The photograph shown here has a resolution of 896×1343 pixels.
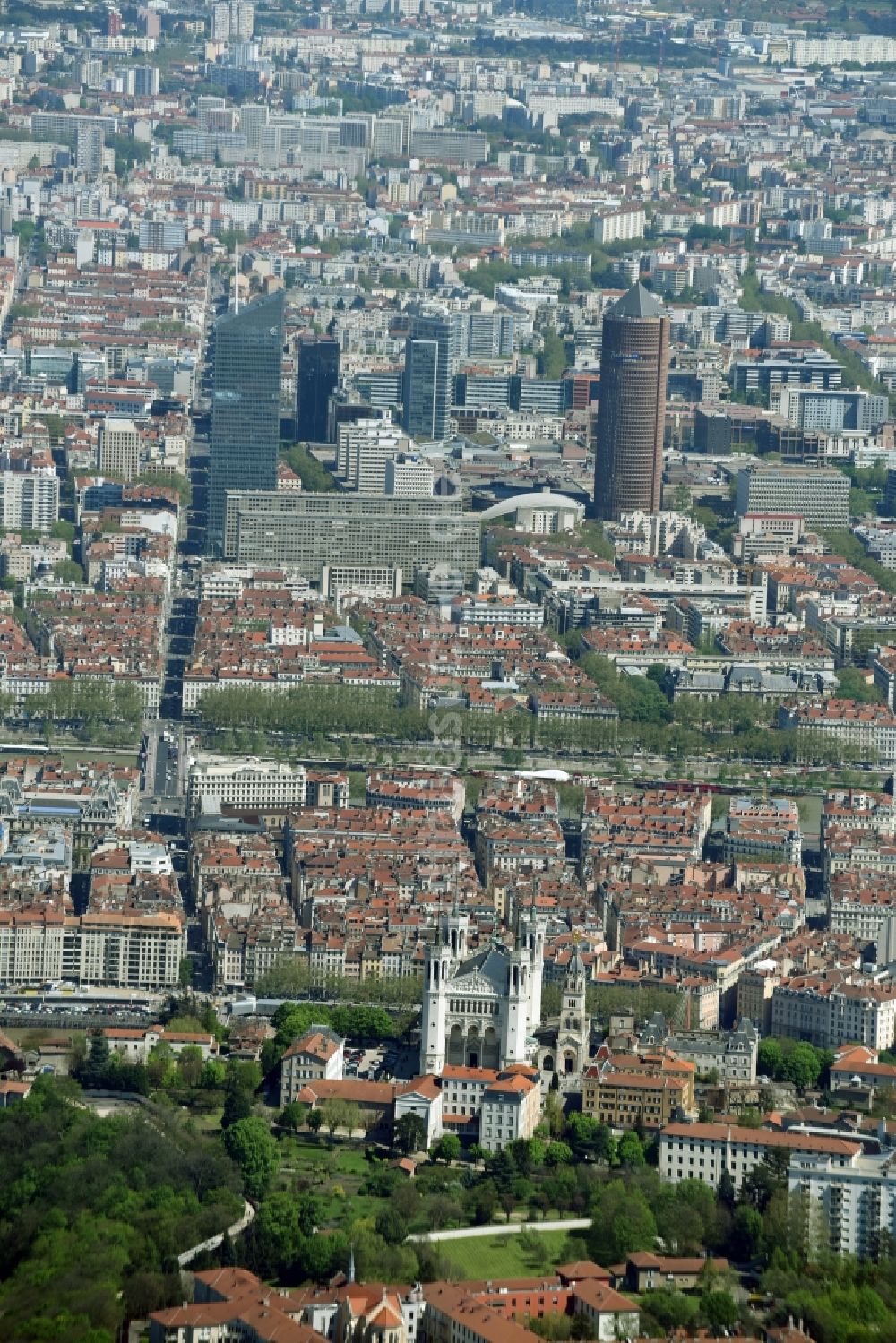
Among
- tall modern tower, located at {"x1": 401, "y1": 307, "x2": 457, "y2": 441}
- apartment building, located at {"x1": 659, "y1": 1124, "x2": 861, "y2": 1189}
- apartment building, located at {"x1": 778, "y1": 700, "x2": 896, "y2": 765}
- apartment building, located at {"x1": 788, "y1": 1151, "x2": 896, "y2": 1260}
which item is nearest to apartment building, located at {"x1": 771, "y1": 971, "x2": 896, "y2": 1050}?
apartment building, located at {"x1": 659, "y1": 1124, "x2": 861, "y2": 1189}

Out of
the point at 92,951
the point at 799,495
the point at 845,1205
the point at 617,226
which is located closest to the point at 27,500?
the point at 799,495

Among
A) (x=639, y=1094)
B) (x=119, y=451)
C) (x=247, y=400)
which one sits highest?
(x=247, y=400)

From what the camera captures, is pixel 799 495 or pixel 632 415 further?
pixel 799 495

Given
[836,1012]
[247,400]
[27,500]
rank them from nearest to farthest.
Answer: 1. [836,1012]
2. [27,500]
3. [247,400]

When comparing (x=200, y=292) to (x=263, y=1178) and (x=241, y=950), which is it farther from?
(x=263, y=1178)

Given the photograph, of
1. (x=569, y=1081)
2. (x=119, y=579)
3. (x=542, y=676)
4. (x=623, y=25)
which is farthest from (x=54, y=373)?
(x=623, y=25)

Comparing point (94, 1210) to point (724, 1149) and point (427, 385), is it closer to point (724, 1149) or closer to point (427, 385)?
point (724, 1149)

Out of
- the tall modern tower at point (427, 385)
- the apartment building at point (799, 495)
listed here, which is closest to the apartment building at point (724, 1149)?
the apartment building at point (799, 495)
